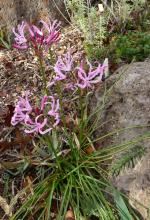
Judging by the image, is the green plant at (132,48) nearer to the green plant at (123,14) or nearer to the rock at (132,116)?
the green plant at (123,14)

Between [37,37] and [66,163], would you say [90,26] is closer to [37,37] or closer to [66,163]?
[66,163]

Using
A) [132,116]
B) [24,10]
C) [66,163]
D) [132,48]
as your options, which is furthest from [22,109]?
[24,10]

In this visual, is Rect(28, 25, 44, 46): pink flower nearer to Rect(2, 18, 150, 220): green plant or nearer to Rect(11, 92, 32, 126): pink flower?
Rect(2, 18, 150, 220): green plant

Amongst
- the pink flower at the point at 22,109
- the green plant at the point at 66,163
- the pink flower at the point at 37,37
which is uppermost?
the pink flower at the point at 37,37

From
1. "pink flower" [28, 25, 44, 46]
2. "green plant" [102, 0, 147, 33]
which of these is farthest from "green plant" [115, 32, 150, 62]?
"pink flower" [28, 25, 44, 46]

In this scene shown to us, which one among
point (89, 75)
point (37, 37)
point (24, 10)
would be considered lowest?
point (24, 10)

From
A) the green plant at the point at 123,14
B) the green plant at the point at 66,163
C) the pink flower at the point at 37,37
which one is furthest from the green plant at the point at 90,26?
the pink flower at the point at 37,37

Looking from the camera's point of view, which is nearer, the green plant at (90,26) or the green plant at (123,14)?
the green plant at (90,26)

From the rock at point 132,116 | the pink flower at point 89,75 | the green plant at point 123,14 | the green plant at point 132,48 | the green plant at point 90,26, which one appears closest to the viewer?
the pink flower at point 89,75
